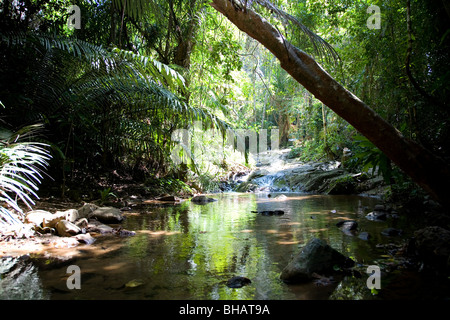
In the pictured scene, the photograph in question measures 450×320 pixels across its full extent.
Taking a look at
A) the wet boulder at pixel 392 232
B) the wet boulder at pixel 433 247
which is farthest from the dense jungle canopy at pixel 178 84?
the wet boulder at pixel 392 232

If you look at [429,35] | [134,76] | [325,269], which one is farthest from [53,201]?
[429,35]

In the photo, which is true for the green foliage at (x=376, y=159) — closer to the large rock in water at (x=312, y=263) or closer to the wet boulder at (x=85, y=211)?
the large rock in water at (x=312, y=263)

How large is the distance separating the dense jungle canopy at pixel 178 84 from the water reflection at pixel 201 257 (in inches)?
35.8

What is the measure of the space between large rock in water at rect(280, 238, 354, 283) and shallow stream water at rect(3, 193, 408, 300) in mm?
93

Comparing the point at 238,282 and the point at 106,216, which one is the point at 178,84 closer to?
the point at 106,216

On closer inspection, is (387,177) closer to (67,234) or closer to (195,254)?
(195,254)

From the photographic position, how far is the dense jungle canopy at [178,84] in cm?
289

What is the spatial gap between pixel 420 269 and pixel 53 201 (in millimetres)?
5084

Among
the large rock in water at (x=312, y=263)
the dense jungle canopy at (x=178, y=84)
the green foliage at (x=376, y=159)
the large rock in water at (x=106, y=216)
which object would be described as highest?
the dense jungle canopy at (x=178, y=84)

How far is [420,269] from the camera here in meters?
2.25

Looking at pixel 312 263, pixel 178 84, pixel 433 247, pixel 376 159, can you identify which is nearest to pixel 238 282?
pixel 312 263

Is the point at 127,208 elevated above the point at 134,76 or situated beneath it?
situated beneath

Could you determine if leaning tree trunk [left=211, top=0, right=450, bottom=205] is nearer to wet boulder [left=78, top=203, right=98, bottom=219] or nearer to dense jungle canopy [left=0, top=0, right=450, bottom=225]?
dense jungle canopy [left=0, top=0, right=450, bottom=225]

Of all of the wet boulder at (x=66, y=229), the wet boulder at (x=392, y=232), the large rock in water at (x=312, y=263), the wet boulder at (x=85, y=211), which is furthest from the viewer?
the wet boulder at (x=85, y=211)
